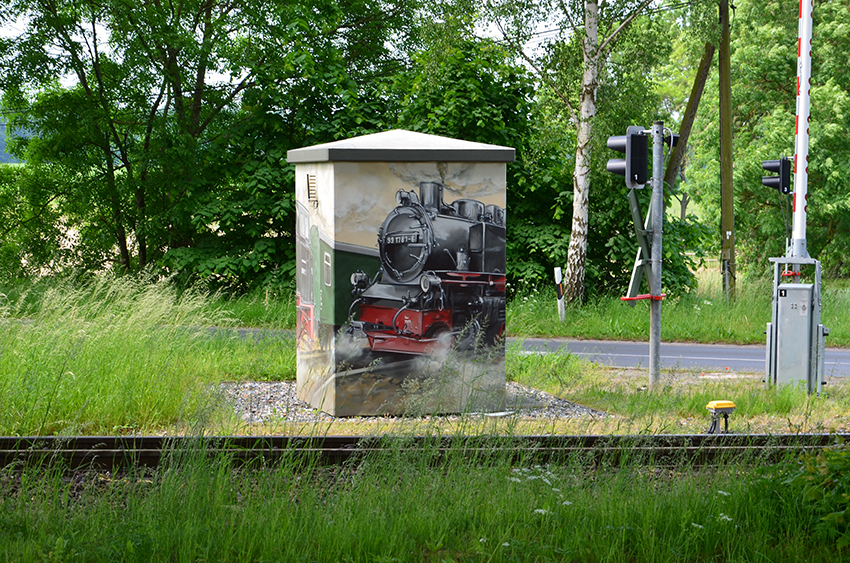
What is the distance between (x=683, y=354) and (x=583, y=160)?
464 centimetres

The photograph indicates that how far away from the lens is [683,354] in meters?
13.1

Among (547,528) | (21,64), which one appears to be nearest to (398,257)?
(547,528)

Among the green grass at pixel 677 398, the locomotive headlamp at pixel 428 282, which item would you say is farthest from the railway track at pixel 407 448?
the locomotive headlamp at pixel 428 282

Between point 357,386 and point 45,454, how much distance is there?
118 inches

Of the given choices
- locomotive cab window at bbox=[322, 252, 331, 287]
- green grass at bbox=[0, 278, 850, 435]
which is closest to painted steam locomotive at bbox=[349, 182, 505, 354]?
locomotive cab window at bbox=[322, 252, 331, 287]

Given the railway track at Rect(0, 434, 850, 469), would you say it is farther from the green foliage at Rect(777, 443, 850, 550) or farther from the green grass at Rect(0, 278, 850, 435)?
the green foliage at Rect(777, 443, 850, 550)

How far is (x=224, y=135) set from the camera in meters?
18.9

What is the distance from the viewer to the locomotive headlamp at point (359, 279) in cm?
775

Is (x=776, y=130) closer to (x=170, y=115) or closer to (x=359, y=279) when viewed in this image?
(x=170, y=115)

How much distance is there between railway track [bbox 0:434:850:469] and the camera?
5.44 meters

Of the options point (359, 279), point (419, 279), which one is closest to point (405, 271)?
point (419, 279)

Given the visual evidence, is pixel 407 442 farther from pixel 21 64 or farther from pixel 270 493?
pixel 21 64

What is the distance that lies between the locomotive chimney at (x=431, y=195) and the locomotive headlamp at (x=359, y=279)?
2.95 feet

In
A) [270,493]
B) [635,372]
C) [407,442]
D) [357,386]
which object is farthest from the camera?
[635,372]
